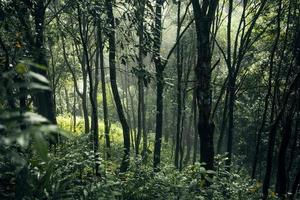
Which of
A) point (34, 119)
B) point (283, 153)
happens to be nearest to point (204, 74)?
point (283, 153)

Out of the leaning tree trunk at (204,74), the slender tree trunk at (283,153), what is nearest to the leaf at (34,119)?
the leaning tree trunk at (204,74)

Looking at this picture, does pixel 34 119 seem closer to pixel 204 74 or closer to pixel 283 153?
pixel 204 74

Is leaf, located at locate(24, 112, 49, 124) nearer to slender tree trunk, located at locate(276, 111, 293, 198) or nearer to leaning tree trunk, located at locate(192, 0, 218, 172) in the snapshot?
leaning tree trunk, located at locate(192, 0, 218, 172)

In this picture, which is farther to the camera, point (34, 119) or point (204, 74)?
point (204, 74)

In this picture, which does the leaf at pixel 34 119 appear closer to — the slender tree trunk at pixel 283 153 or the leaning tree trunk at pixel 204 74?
the leaning tree trunk at pixel 204 74

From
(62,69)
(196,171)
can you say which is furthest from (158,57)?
(62,69)

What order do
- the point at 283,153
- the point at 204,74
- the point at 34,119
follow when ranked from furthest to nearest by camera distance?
1. the point at 283,153
2. the point at 204,74
3. the point at 34,119

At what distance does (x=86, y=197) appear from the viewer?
486 cm

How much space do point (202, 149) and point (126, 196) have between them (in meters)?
2.36

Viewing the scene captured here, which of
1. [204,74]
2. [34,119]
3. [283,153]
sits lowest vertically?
[283,153]

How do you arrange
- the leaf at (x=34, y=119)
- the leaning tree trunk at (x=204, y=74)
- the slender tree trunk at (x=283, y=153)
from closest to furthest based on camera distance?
the leaf at (x=34, y=119)
the leaning tree trunk at (x=204, y=74)
the slender tree trunk at (x=283, y=153)

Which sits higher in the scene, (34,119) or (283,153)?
(34,119)

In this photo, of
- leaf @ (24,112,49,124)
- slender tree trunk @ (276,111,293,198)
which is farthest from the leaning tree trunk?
leaf @ (24,112,49,124)

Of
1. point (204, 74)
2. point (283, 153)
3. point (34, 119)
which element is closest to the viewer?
point (34, 119)
